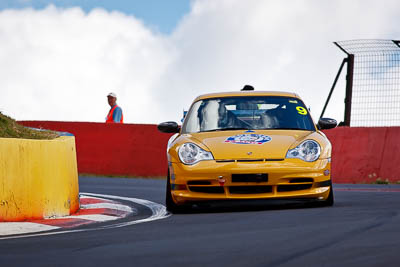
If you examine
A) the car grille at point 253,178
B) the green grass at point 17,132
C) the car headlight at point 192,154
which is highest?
the green grass at point 17,132

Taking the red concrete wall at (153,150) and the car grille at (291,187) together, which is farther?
the red concrete wall at (153,150)

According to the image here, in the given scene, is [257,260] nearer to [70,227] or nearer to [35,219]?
[70,227]

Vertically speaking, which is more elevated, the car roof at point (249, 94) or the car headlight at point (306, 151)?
the car roof at point (249, 94)

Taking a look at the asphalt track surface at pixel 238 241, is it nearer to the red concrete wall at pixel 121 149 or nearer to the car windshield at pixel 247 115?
the car windshield at pixel 247 115

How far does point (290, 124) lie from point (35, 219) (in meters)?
3.00

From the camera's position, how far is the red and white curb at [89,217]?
8.41 m

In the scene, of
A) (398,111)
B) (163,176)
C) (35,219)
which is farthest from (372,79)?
(35,219)

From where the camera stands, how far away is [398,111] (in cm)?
1680

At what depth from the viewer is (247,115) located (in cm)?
1120

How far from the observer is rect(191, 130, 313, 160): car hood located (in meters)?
9.60

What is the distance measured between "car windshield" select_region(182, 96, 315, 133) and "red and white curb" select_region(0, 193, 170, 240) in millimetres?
1063

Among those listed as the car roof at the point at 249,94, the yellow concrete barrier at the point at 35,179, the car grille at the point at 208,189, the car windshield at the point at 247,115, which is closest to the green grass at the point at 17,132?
the yellow concrete barrier at the point at 35,179

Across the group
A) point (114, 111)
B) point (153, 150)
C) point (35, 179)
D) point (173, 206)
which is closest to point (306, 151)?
point (173, 206)

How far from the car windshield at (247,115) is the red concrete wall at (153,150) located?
6065 millimetres
